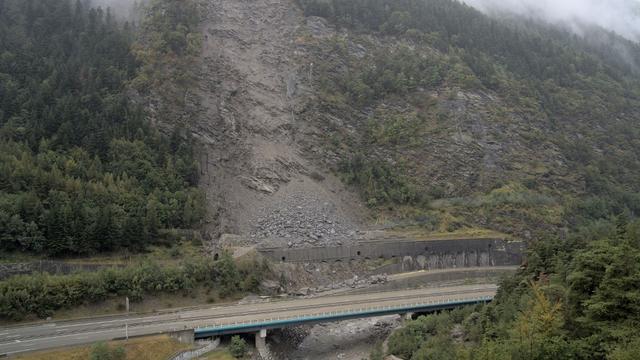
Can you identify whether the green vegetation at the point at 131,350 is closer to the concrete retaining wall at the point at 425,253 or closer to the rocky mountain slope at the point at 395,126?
the concrete retaining wall at the point at 425,253

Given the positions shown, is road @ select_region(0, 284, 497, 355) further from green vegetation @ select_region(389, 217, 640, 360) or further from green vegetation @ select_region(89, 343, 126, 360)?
green vegetation @ select_region(389, 217, 640, 360)

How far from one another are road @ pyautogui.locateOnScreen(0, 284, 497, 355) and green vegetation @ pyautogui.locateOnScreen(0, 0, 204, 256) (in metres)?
10.9

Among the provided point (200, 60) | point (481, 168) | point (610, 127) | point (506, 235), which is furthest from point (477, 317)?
point (610, 127)

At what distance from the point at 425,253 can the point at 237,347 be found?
31.5m

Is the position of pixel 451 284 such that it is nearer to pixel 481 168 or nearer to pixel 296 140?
pixel 481 168

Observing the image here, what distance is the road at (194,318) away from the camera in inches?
1509

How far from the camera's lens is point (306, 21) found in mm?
102188

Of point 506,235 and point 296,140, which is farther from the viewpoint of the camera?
point 296,140

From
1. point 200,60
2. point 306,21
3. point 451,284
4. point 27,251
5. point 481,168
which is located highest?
point 306,21

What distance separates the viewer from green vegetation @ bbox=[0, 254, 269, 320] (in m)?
42.7

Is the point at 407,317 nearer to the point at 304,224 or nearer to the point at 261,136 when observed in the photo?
the point at 304,224

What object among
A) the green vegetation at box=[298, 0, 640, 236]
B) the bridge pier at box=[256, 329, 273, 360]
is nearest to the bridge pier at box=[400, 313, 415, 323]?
the bridge pier at box=[256, 329, 273, 360]

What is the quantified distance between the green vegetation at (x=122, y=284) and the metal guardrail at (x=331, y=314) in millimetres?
8585

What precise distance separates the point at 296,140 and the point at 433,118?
830 inches
